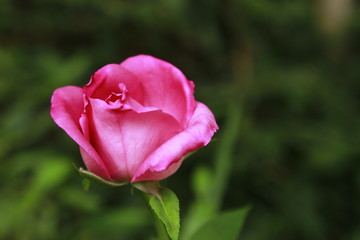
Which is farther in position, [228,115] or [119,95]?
[228,115]

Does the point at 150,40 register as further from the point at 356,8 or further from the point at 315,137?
the point at 356,8

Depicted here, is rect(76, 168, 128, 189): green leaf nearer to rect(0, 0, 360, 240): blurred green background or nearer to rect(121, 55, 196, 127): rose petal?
rect(121, 55, 196, 127): rose petal

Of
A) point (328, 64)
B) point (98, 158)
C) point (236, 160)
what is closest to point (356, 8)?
point (328, 64)

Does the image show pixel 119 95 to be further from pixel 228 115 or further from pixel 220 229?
pixel 228 115

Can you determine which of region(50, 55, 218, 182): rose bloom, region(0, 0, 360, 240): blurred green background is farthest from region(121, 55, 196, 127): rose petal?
region(0, 0, 360, 240): blurred green background

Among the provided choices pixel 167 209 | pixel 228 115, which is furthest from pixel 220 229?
pixel 228 115

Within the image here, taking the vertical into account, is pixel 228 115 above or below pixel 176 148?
below
